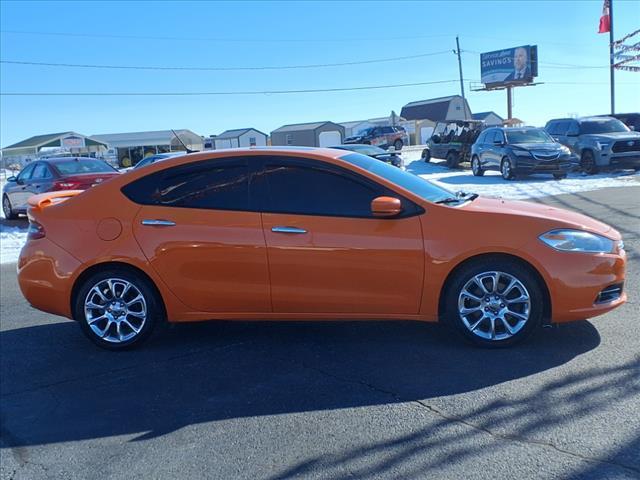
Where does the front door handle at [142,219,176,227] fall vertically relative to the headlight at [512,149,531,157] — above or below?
above

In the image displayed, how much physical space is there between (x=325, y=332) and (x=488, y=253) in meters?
1.65

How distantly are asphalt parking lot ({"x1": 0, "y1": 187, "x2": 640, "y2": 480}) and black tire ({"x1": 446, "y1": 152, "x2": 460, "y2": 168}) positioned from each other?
21.3m

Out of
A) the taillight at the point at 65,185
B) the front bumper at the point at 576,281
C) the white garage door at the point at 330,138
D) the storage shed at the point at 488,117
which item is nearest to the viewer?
the front bumper at the point at 576,281

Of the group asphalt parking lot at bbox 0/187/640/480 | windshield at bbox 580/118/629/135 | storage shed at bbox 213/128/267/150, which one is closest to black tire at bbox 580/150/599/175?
windshield at bbox 580/118/629/135

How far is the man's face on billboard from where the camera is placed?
62.2 m

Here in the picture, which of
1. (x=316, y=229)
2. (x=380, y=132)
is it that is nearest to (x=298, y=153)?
(x=316, y=229)

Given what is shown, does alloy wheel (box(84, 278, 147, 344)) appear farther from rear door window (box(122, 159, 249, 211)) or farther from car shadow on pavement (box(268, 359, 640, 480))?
car shadow on pavement (box(268, 359, 640, 480))

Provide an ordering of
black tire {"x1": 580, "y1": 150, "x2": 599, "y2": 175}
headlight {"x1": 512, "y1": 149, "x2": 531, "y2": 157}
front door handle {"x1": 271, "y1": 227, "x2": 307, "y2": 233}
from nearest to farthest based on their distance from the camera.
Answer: front door handle {"x1": 271, "y1": 227, "x2": 307, "y2": 233} < headlight {"x1": 512, "y1": 149, "x2": 531, "y2": 157} < black tire {"x1": 580, "y1": 150, "x2": 599, "y2": 175}

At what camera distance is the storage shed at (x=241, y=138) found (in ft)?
239

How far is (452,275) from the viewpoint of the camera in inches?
189

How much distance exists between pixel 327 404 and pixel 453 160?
2356cm

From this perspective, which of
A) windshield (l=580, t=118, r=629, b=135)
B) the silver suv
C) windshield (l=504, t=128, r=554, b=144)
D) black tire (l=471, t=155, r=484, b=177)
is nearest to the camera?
the silver suv

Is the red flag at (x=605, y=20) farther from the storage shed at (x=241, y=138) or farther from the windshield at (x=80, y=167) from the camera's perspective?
the storage shed at (x=241, y=138)

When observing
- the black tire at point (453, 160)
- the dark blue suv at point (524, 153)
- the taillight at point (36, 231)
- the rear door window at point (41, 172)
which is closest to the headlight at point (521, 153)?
the dark blue suv at point (524, 153)
